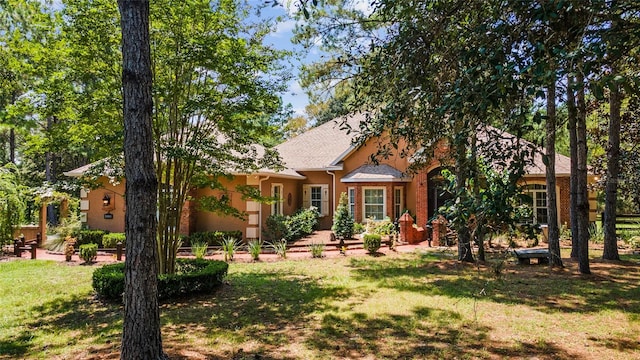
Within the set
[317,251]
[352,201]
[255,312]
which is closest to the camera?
[255,312]

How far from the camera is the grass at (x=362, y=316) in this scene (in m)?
5.67

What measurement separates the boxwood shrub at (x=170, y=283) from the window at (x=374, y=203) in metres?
11.1

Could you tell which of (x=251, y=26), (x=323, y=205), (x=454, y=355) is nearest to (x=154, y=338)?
(x=454, y=355)

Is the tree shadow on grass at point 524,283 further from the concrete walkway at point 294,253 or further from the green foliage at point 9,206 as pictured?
the green foliage at point 9,206

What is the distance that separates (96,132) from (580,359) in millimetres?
9858

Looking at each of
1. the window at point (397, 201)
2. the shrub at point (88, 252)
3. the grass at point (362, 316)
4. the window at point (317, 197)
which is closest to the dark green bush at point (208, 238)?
the shrub at point (88, 252)

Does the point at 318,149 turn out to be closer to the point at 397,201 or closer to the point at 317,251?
the point at 397,201

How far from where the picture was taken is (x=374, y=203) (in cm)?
1959

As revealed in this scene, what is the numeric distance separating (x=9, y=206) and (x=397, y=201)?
664 inches

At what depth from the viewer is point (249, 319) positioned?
7.25 metres

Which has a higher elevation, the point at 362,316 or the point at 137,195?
the point at 137,195

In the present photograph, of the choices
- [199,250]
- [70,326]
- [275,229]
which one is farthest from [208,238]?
[70,326]

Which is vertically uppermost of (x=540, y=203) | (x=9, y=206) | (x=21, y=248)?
(x=9, y=206)

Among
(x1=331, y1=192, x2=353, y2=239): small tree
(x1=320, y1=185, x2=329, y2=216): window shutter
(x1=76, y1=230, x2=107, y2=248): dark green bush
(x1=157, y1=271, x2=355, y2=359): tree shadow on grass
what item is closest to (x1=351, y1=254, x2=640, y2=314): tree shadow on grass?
(x1=157, y1=271, x2=355, y2=359): tree shadow on grass
